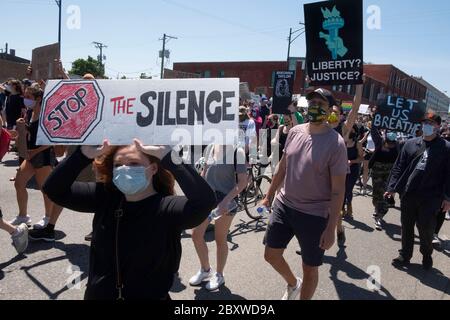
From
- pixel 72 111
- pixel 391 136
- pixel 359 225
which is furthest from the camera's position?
pixel 391 136

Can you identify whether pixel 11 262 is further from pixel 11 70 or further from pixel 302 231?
pixel 11 70

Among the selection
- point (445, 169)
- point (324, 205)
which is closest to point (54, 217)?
point (324, 205)

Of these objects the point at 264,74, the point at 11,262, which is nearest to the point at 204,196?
the point at 11,262

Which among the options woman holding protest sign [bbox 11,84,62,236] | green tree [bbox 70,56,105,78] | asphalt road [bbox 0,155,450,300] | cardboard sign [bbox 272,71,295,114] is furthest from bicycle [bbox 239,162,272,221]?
green tree [bbox 70,56,105,78]

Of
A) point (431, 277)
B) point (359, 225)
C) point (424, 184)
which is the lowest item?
point (431, 277)

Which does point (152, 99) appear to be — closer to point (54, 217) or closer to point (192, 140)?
point (192, 140)

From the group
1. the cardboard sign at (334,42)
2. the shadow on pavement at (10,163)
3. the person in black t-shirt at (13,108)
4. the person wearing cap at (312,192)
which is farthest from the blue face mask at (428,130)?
the person in black t-shirt at (13,108)

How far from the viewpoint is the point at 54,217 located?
4.71m

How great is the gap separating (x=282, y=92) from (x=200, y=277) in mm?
4170

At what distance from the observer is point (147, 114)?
75.6 inches

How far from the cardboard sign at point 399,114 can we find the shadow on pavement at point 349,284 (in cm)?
289

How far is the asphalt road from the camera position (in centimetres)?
369

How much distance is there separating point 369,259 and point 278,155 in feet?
12.0

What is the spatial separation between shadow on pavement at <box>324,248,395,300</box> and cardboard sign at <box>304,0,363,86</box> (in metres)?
2.25
